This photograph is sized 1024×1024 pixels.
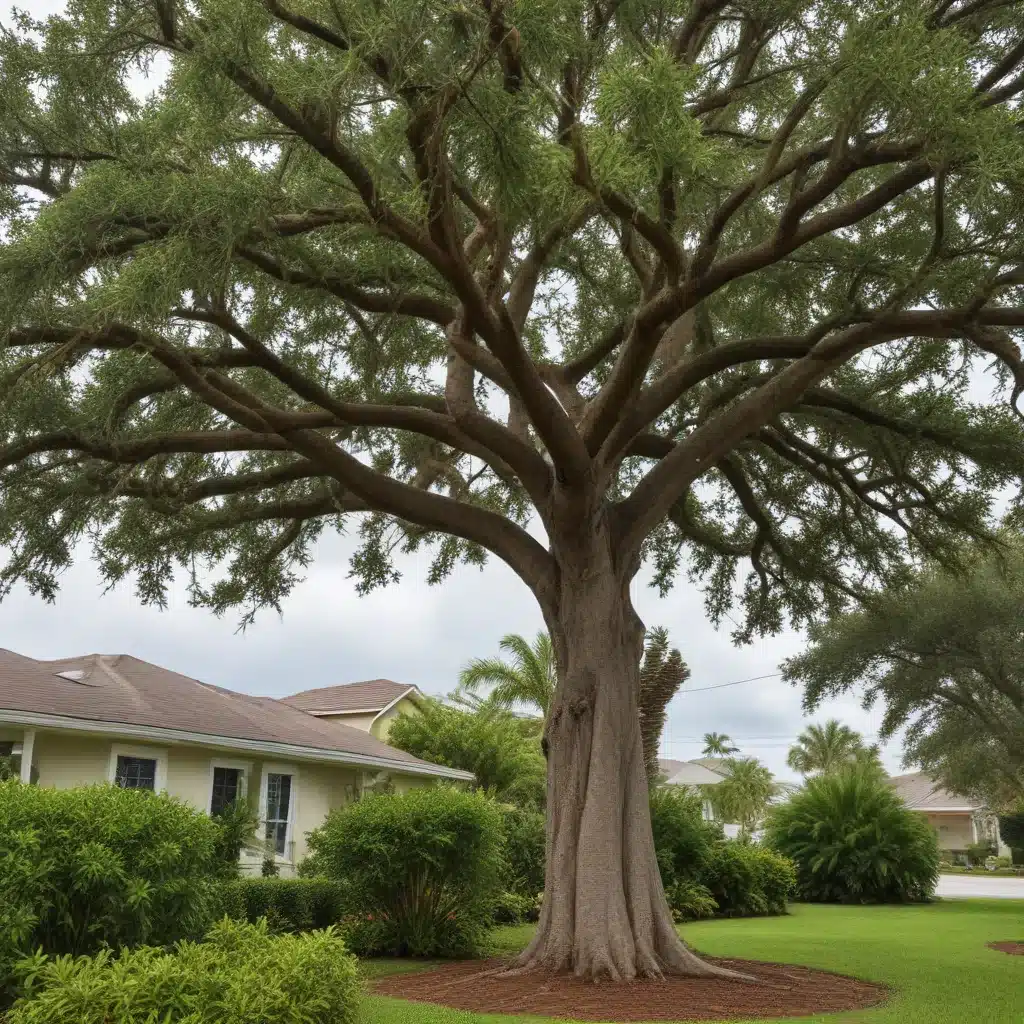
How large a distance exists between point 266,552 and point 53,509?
402 centimetres

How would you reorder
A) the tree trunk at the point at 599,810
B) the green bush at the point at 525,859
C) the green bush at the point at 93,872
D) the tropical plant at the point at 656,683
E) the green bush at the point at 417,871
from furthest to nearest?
the tropical plant at the point at 656,683 < the green bush at the point at 525,859 < the green bush at the point at 417,871 < the tree trunk at the point at 599,810 < the green bush at the point at 93,872

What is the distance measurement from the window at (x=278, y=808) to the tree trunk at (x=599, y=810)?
9.16m

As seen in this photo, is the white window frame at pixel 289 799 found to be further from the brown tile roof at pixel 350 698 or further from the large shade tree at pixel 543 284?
the brown tile roof at pixel 350 698

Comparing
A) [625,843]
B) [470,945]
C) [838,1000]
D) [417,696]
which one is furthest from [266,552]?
[417,696]

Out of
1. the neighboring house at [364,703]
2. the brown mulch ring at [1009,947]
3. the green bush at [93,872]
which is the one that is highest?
the neighboring house at [364,703]

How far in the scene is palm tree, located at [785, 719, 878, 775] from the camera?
70562 millimetres

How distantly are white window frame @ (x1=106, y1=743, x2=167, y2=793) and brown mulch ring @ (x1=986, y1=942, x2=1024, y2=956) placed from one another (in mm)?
12458

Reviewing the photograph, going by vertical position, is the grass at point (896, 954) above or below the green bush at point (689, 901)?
below

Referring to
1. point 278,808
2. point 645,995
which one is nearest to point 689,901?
point 278,808

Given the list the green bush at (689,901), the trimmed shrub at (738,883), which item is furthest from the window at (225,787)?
the trimmed shrub at (738,883)

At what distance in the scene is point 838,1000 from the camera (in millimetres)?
9703

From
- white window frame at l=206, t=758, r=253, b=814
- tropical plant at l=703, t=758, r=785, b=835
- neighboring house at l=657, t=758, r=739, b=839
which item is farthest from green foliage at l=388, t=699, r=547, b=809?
neighboring house at l=657, t=758, r=739, b=839

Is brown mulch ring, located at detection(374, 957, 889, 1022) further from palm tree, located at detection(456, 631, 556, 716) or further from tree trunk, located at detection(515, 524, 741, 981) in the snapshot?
palm tree, located at detection(456, 631, 556, 716)

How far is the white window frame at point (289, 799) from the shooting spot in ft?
63.1
